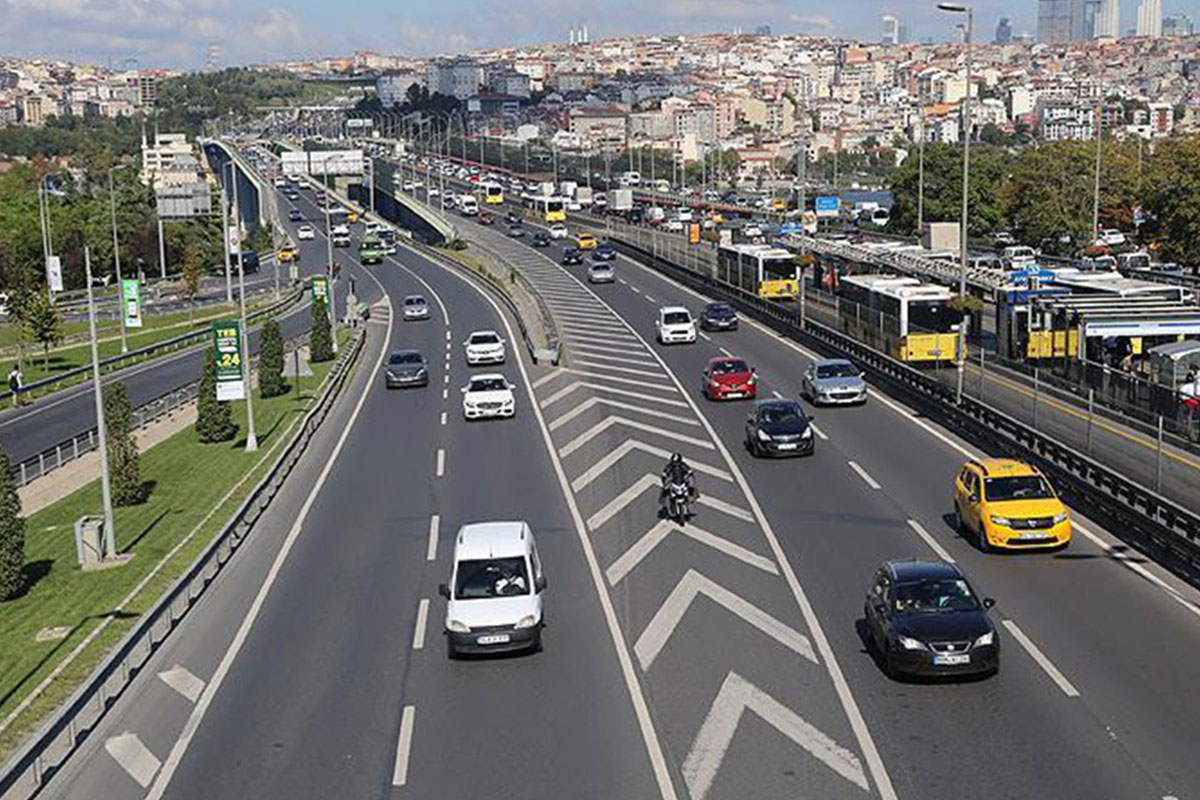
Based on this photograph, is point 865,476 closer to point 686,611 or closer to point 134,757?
point 686,611

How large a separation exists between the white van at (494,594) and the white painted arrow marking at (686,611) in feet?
5.47

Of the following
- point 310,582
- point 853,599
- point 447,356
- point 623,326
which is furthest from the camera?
point 623,326

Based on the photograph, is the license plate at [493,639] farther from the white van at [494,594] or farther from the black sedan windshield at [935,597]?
the black sedan windshield at [935,597]

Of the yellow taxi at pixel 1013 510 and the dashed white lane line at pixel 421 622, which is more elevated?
the yellow taxi at pixel 1013 510

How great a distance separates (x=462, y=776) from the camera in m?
16.7

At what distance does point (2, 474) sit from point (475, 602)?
11.3 meters

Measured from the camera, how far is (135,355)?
69.3m

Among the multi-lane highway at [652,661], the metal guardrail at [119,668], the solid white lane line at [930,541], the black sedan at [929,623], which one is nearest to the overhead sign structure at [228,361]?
the multi-lane highway at [652,661]

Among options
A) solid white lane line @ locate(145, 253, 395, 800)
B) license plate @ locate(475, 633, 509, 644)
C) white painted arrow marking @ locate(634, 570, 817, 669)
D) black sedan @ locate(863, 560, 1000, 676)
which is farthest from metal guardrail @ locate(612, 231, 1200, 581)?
solid white lane line @ locate(145, 253, 395, 800)

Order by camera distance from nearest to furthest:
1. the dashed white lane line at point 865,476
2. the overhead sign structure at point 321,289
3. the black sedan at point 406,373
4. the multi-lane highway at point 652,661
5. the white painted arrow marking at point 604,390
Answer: the multi-lane highway at point 652,661 → the dashed white lane line at point 865,476 → the white painted arrow marking at point 604,390 → the black sedan at point 406,373 → the overhead sign structure at point 321,289

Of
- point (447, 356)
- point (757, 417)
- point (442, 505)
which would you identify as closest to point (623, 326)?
point (447, 356)

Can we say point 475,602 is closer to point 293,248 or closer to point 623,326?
point 623,326

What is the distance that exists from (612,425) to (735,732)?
24.3 metres

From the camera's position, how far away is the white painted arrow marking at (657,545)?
25812 millimetres
